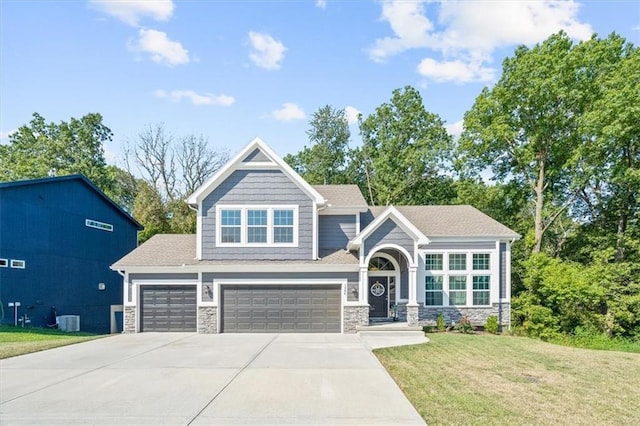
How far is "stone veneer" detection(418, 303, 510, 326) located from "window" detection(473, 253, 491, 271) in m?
1.54

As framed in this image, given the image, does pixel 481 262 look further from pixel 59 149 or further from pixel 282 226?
pixel 59 149

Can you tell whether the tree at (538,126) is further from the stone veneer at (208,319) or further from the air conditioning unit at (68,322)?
the air conditioning unit at (68,322)

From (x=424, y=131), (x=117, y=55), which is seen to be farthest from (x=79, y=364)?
(x=424, y=131)

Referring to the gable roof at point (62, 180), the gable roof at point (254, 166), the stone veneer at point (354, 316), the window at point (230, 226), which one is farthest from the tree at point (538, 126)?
the gable roof at point (62, 180)

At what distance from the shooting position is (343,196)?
19.8 m

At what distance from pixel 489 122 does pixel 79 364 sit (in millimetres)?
21518

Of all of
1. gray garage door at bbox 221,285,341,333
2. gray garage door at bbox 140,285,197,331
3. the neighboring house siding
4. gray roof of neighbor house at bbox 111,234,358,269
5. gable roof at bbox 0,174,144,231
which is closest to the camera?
gray garage door at bbox 221,285,341,333

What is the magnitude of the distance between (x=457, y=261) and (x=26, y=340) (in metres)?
15.6

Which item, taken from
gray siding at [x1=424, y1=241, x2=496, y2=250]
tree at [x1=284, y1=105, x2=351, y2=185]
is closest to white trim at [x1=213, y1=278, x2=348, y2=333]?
gray siding at [x1=424, y1=241, x2=496, y2=250]

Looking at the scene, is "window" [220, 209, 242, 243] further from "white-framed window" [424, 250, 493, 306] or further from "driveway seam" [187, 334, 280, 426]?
"white-framed window" [424, 250, 493, 306]

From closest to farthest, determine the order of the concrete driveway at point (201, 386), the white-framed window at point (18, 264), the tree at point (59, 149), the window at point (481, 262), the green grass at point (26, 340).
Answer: the concrete driveway at point (201, 386) < the green grass at point (26, 340) < the white-framed window at point (18, 264) < the window at point (481, 262) < the tree at point (59, 149)

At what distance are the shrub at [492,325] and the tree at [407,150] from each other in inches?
556

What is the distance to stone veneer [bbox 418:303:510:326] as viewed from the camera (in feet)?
60.4

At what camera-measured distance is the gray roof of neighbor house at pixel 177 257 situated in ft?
58.3
